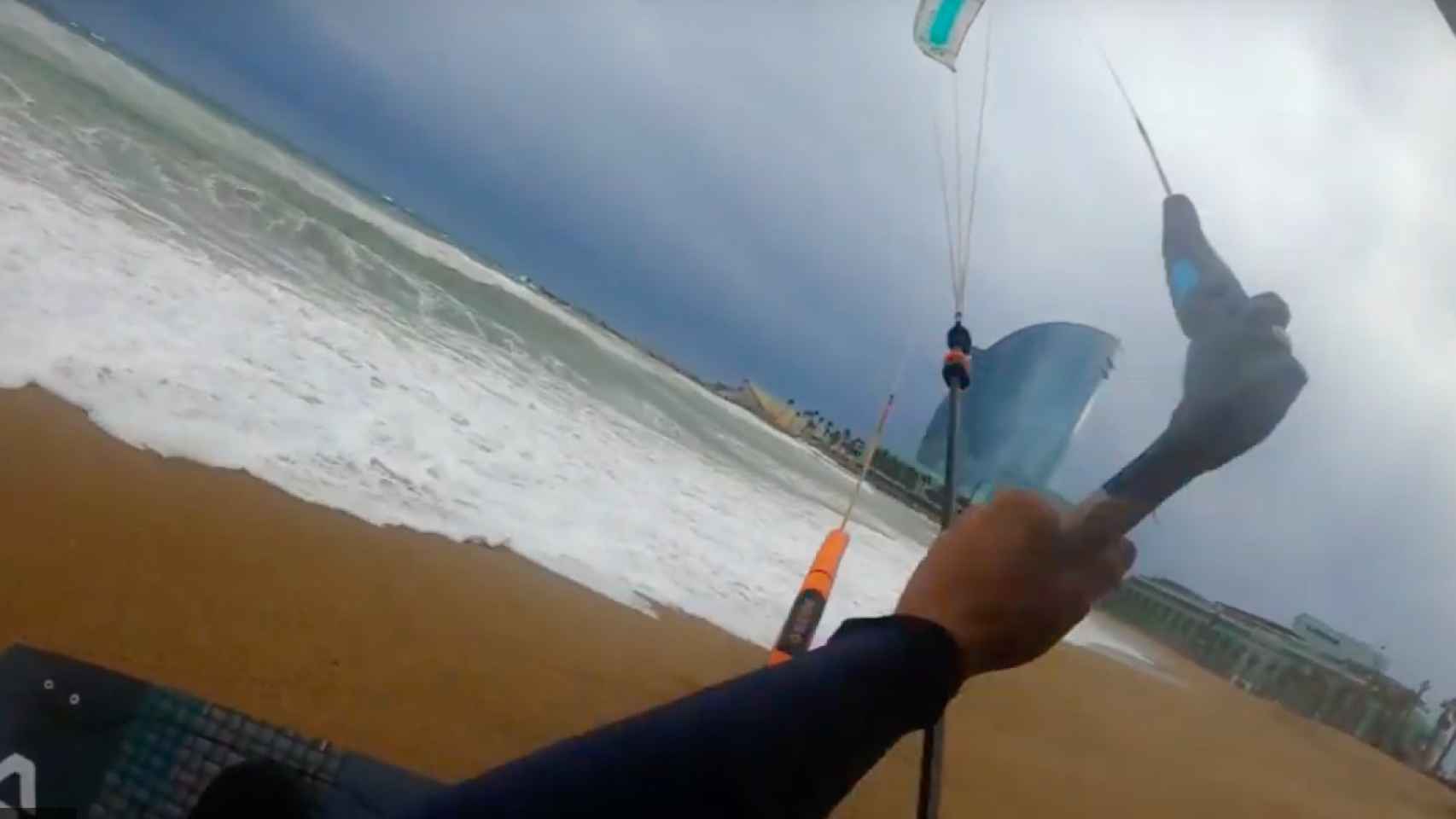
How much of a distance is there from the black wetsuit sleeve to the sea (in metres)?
2.43

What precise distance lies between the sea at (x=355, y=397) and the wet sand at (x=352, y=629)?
0.61 feet

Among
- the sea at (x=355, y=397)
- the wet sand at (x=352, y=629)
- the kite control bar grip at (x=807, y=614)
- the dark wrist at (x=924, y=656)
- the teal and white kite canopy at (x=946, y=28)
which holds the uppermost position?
the teal and white kite canopy at (x=946, y=28)

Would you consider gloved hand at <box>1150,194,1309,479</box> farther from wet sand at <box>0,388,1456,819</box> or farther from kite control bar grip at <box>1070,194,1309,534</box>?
wet sand at <box>0,388,1456,819</box>

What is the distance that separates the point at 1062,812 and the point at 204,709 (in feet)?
9.47

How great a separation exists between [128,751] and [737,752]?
4.56ft

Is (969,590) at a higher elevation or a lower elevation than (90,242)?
higher

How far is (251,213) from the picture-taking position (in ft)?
28.2

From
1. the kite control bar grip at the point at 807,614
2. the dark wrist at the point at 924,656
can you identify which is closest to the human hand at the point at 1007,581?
the dark wrist at the point at 924,656

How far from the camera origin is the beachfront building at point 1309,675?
8.15 meters

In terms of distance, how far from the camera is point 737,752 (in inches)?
22.5

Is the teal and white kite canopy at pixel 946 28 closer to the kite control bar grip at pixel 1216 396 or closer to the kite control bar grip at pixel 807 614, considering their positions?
the kite control bar grip at pixel 807 614

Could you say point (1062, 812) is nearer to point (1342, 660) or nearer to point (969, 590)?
point (969, 590)

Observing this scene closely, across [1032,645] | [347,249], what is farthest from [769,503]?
[1032,645]

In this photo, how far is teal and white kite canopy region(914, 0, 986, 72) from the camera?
392 centimetres
